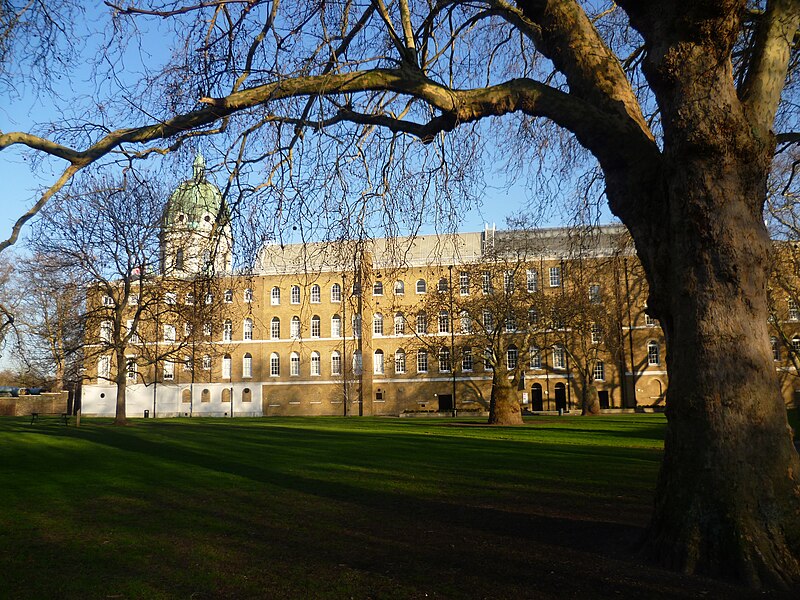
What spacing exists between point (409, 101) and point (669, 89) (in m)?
3.19

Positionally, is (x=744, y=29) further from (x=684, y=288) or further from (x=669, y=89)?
(x=684, y=288)

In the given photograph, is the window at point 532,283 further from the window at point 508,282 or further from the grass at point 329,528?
the grass at point 329,528

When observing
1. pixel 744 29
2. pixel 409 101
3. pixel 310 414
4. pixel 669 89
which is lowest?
pixel 310 414

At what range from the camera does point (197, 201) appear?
784 centimetres

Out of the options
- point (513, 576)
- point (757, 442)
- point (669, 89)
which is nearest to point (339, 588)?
point (513, 576)

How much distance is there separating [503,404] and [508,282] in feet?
19.3

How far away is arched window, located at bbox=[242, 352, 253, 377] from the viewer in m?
66.2

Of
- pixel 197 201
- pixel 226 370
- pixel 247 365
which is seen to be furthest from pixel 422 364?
pixel 197 201

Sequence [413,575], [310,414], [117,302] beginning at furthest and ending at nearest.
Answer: [310,414] → [117,302] → [413,575]

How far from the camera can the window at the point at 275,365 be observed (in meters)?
66.1

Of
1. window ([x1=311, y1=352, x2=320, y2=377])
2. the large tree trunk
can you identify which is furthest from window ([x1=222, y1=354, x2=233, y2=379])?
the large tree trunk

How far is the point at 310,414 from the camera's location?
64625 millimetres

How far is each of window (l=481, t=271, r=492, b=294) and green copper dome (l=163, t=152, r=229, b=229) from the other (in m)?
25.5

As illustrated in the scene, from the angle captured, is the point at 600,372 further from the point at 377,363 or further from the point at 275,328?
the point at 275,328
